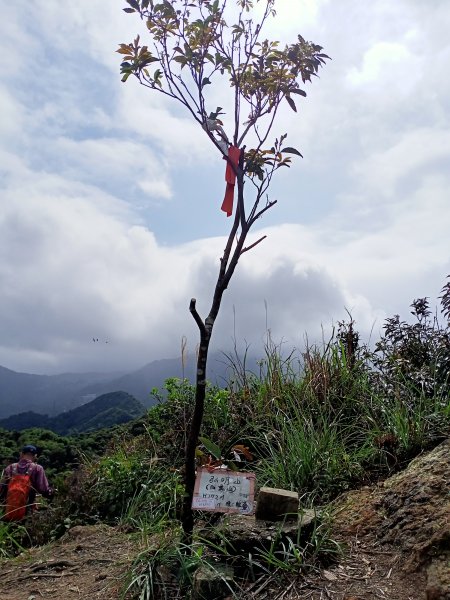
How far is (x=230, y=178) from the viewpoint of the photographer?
345cm

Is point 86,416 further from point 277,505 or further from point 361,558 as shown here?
point 361,558

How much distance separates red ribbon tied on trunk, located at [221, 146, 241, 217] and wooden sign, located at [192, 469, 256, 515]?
1.69 m

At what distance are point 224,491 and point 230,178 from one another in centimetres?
202

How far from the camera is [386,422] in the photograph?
4938mm

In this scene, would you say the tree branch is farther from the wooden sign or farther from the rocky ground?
the rocky ground

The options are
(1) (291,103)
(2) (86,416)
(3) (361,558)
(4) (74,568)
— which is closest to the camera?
(3) (361,558)

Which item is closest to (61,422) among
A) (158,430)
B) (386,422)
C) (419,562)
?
(158,430)

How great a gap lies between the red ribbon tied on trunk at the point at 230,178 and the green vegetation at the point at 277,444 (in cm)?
152

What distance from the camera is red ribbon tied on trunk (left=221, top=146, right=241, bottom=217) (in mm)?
3403

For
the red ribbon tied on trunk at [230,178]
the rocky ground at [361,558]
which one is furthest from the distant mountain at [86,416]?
the red ribbon tied on trunk at [230,178]

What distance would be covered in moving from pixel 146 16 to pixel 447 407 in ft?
12.9

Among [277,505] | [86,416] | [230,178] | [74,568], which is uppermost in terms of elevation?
[230,178]

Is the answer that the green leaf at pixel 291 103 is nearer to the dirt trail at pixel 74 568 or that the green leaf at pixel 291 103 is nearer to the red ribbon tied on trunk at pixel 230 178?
the red ribbon tied on trunk at pixel 230 178

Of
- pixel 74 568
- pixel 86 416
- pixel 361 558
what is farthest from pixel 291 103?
pixel 86 416
